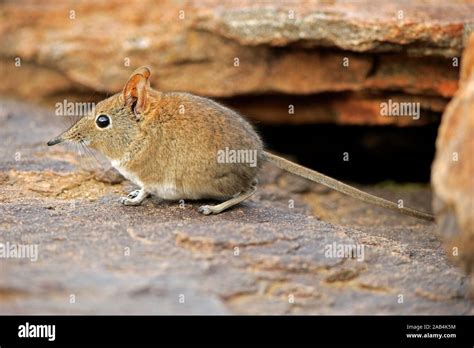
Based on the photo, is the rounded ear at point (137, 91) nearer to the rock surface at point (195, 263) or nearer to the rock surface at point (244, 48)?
the rock surface at point (195, 263)

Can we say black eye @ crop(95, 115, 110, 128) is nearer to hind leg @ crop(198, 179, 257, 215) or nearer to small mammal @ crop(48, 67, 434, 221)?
small mammal @ crop(48, 67, 434, 221)

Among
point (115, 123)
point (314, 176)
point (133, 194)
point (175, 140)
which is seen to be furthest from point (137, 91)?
point (314, 176)

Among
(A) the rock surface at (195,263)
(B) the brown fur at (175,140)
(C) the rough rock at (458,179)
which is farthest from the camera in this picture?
(B) the brown fur at (175,140)

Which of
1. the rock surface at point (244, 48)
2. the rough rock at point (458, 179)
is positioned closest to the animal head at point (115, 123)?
the rock surface at point (244, 48)

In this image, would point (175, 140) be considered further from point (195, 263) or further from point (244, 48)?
point (244, 48)

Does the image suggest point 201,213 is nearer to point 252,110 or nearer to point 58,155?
point 58,155
